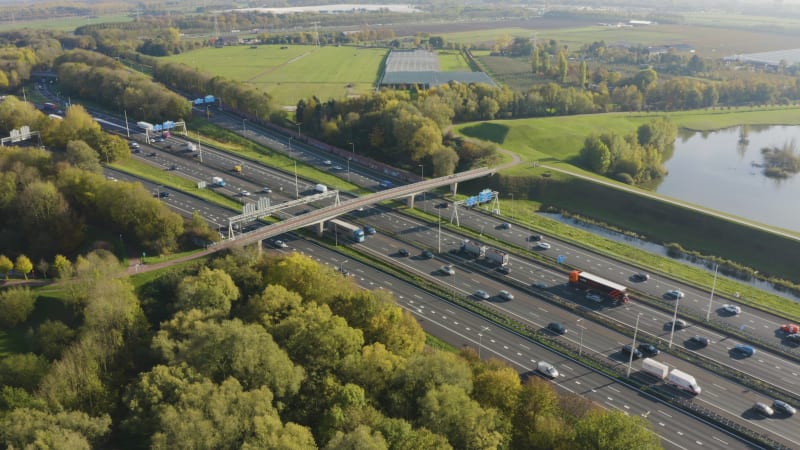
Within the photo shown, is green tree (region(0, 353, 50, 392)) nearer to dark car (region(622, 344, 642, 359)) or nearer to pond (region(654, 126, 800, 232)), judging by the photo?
dark car (region(622, 344, 642, 359))

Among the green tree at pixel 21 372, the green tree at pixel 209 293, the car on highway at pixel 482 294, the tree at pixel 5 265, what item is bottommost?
the car on highway at pixel 482 294

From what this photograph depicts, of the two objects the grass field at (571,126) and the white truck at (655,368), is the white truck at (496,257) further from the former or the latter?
the grass field at (571,126)

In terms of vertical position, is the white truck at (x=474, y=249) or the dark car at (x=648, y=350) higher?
the white truck at (x=474, y=249)

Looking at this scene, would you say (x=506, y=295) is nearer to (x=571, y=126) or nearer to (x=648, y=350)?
(x=648, y=350)

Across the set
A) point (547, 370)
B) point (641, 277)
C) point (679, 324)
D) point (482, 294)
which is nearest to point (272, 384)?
point (547, 370)

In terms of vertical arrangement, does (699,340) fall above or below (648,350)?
above

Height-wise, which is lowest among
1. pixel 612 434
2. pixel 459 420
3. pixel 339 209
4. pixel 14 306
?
pixel 14 306

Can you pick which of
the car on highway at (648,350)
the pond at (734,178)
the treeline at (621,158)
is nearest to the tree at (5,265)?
the car on highway at (648,350)
